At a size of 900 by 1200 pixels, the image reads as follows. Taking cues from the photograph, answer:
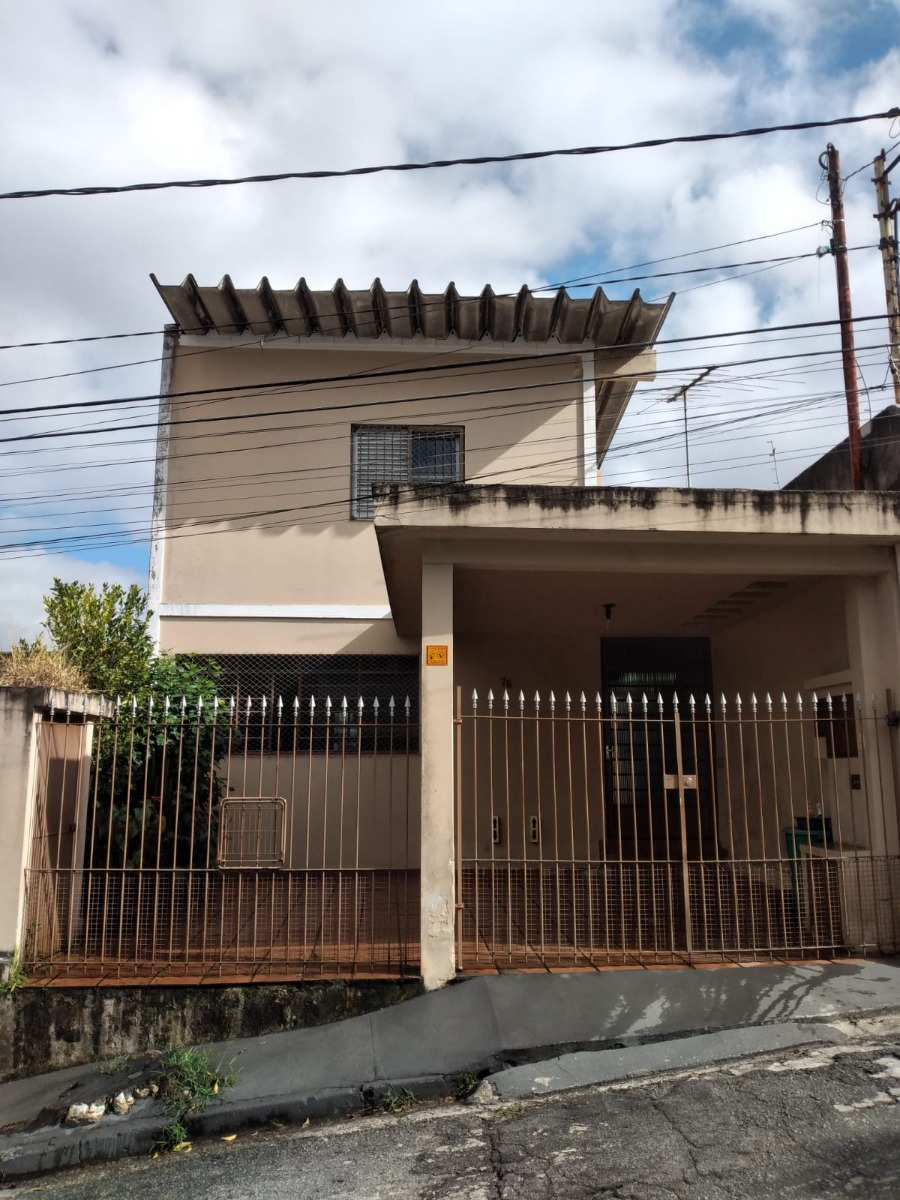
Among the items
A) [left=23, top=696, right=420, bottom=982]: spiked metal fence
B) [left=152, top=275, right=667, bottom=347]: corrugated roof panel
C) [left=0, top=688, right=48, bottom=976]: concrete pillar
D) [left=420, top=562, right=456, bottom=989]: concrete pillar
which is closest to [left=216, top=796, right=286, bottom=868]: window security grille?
[left=23, top=696, right=420, bottom=982]: spiked metal fence

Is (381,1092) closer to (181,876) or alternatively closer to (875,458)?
(181,876)

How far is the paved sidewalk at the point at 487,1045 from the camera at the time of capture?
4750mm

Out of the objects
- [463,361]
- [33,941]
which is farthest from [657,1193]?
[463,361]

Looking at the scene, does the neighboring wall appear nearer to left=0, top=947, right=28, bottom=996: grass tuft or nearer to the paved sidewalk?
the paved sidewalk

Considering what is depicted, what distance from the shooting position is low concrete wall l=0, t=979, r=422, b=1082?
5.61 meters

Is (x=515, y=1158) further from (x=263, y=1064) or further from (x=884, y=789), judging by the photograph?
(x=884, y=789)

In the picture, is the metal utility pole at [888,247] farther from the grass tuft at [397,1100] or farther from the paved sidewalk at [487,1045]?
the grass tuft at [397,1100]

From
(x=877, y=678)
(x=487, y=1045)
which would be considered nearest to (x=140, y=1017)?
(x=487, y=1045)

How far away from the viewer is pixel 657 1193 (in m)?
3.58

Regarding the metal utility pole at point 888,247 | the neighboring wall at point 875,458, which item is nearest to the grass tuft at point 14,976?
the neighboring wall at point 875,458

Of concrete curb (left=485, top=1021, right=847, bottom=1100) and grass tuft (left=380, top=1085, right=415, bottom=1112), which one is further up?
concrete curb (left=485, top=1021, right=847, bottom=1100)

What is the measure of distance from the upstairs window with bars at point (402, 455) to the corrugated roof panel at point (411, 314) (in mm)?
1217

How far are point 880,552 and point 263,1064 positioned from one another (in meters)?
5.57

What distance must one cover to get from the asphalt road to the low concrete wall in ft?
3.26
